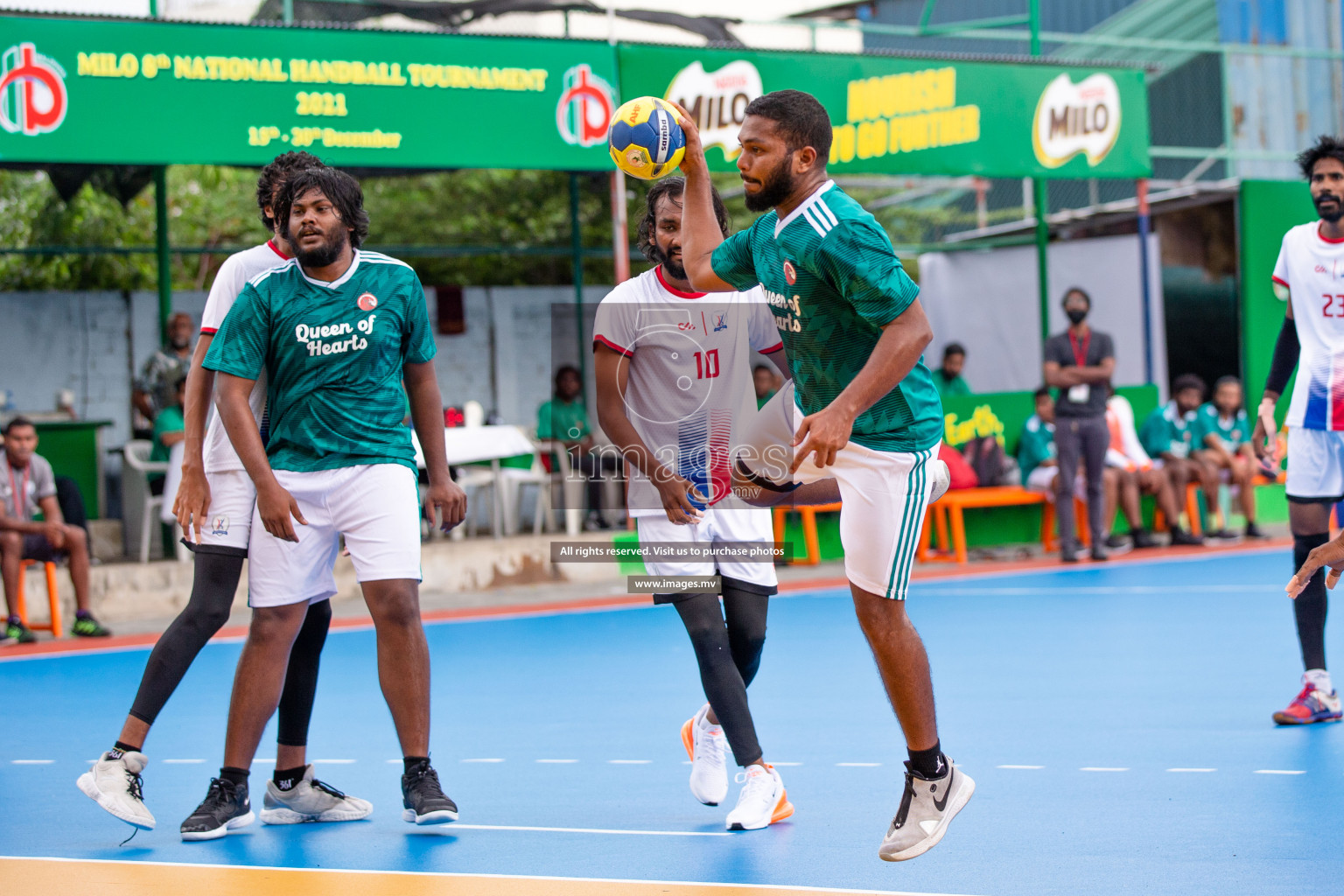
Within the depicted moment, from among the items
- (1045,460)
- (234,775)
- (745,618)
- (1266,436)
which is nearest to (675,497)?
(745,618)

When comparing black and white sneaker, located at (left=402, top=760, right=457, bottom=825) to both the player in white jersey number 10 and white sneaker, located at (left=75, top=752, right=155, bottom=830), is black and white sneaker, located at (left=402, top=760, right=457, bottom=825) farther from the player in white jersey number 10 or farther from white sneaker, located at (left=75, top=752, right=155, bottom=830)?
the player in white jersey number 10

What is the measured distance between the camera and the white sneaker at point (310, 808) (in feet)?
16.5

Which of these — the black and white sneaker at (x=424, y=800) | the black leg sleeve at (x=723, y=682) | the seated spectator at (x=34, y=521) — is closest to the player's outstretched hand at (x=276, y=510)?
the black and white sneaker at (x=424, y=800)

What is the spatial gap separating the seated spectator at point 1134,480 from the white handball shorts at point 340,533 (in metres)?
10.1

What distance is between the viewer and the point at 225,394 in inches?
185

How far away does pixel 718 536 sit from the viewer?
5121 millimetres

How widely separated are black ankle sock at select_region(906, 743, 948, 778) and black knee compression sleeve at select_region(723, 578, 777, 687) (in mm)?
1134

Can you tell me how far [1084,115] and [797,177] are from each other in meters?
11.3

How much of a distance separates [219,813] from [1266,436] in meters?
4.72

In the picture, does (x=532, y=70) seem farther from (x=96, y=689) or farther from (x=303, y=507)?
(x=303, y=507)

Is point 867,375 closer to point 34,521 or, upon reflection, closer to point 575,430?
point 34,521

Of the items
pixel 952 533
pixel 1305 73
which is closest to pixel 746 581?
pixel 952 533

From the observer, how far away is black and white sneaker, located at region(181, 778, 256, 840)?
15.6 ft

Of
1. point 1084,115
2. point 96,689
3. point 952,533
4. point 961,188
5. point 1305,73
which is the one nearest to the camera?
point 96,689
